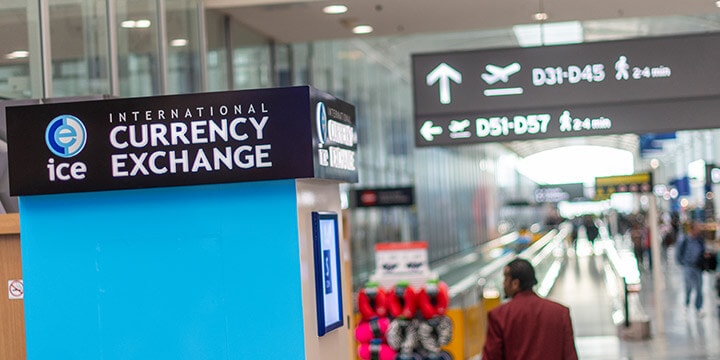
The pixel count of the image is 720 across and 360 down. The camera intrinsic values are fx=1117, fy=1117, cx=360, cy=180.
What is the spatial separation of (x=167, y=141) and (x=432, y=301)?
257 inches

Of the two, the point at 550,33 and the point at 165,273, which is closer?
the point at 165,273

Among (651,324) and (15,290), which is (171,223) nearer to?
(15,290)

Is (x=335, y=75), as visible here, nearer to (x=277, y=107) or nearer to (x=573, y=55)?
(x=573, y=55)

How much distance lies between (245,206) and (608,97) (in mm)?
4991

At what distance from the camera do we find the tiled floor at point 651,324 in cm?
1557

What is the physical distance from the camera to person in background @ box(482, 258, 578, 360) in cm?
682

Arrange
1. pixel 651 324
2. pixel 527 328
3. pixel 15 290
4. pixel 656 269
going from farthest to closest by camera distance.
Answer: pixel 651 324, pixel 656 269, pixel 15 290, pixel 527 328

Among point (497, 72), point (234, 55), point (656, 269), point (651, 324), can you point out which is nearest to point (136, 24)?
point (234, 55)

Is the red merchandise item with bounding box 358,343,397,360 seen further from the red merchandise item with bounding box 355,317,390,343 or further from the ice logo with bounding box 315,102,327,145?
the ice logo with bounding box 315,102,327,145

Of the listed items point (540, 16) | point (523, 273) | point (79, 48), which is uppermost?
point (540, 16)

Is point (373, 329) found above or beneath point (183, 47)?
beneath

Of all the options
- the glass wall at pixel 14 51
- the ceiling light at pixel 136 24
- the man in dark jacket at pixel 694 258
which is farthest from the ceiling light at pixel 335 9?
the man in dark jacket at pixel 694 258

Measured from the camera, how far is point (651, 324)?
61.6ft

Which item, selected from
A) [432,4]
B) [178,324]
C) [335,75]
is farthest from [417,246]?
[335,75]
